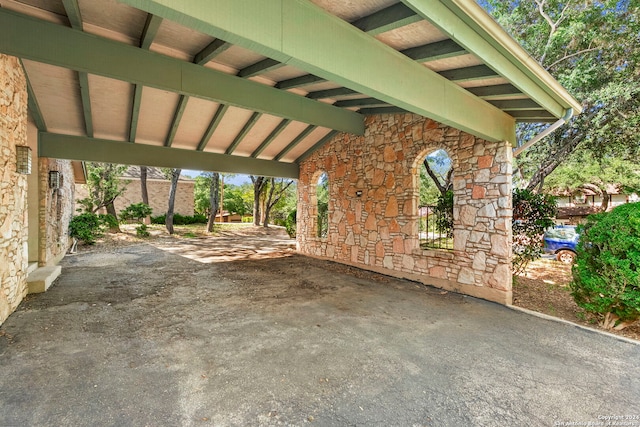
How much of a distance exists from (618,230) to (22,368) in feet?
21.4

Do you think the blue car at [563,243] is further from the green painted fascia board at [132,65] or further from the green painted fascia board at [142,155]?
the green painted fascia board at [142,155]

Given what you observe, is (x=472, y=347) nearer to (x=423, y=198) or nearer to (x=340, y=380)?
(x=340, y=380)

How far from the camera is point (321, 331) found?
3.58m

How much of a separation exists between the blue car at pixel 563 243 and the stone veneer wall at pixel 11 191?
454 inches

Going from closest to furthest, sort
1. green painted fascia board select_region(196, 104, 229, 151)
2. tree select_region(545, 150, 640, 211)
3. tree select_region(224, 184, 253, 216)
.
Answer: green painted fascia board select_region(196, 104, 229, 151) < tree select_region(545, 150, 640, 211) < tree select_region(224, 184, 253, 216)

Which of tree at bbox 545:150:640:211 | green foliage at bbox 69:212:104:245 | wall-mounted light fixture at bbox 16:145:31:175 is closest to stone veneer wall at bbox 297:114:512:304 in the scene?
tree at bbox 545:150:640:211

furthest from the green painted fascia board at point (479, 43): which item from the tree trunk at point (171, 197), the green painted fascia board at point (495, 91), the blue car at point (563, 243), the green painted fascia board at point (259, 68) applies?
the tree trunk at point (171, 197)

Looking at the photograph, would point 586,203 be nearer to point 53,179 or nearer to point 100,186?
point 53,179

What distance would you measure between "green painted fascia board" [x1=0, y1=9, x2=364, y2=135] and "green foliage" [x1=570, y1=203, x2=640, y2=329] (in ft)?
15.8

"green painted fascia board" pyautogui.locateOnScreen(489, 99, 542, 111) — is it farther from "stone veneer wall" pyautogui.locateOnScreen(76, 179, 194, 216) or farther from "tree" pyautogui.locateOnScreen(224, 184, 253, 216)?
"tree" pyautogui.locateOnScreen(224, 184, 253, 216)

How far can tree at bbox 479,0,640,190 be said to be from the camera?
684 centimetres

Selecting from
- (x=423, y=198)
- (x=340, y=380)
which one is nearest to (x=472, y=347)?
(x=340, y=380)

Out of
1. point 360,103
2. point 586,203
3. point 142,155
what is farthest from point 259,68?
point 586,203

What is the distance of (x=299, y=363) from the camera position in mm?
2828
